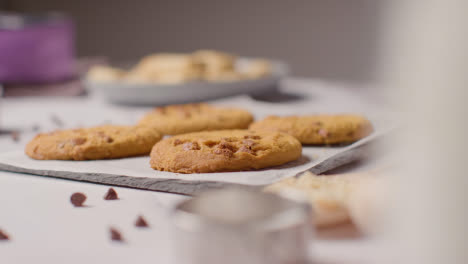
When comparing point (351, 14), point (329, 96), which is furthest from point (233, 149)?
point (351, 14)

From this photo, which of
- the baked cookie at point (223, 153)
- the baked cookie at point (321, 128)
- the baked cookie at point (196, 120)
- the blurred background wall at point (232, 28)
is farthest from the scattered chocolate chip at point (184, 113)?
the blurred background wall at point (232, 28)

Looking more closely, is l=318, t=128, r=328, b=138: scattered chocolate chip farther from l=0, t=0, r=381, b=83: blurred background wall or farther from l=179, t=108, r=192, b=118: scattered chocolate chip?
l=0, t=0, r=381, b=83: blurred background wall

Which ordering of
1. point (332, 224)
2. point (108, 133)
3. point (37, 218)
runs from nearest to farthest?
point (332, 224) < point (37, 218) < point (108, 133)

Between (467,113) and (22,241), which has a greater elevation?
(467,113)

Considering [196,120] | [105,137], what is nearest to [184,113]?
[196,120]

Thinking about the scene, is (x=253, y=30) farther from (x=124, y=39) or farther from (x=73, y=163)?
(x=73, y=163)

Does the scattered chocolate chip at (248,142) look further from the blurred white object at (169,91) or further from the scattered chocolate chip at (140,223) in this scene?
the blurred white object at (169,91)

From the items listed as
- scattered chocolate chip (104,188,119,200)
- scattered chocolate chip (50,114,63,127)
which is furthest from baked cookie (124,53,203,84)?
scattered chocolate chip (104,188,119,200)
